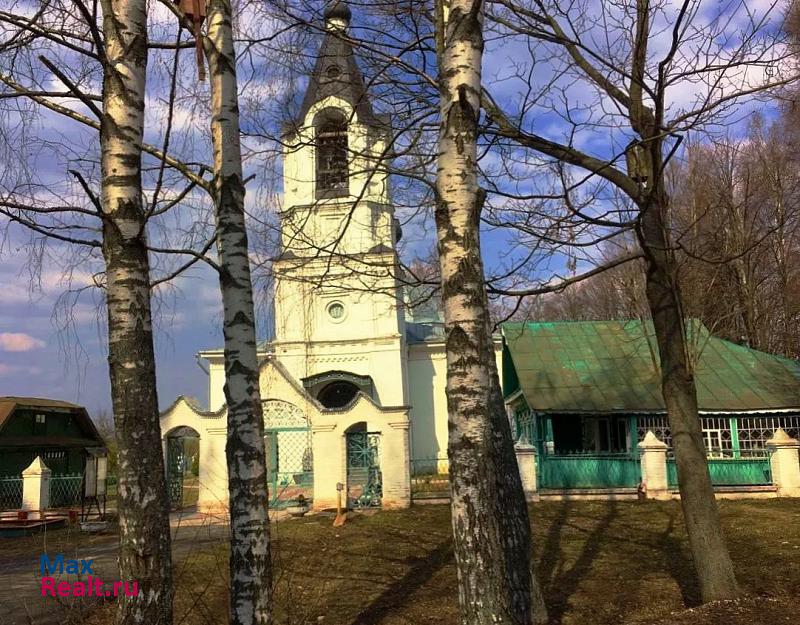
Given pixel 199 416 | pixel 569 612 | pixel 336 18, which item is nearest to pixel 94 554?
pixel 199 416

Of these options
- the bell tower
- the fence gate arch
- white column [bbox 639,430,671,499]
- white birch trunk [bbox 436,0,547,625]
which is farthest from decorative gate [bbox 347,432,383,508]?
white birch trunk [bbox 436,0,547,625]

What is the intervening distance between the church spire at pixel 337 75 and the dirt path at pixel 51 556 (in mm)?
4278

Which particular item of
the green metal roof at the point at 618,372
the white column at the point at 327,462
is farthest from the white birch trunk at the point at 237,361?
the green metal roof at the point at 618,372

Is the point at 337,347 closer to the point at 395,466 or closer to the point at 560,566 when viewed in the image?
the point at 395,466

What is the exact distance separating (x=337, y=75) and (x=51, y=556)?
28.1ft

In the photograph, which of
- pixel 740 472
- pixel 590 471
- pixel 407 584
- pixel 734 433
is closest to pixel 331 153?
pixel 407 584

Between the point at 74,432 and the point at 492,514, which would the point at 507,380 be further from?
the point at 492,514

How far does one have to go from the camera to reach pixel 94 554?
10.5 m

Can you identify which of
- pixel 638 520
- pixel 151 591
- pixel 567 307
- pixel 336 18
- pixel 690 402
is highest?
Answer: pixel 567 307

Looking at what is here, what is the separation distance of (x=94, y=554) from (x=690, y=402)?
29.6 feet

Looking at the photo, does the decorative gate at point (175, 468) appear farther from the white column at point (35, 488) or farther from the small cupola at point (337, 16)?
the small cupola at point (337, 16)

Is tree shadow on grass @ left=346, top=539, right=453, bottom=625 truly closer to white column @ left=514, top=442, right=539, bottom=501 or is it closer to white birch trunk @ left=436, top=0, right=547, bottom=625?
white birch trunk @ left=436, top=0, right=547, bottom=625

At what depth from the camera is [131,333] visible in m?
3.94

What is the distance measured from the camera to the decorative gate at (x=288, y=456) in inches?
602
